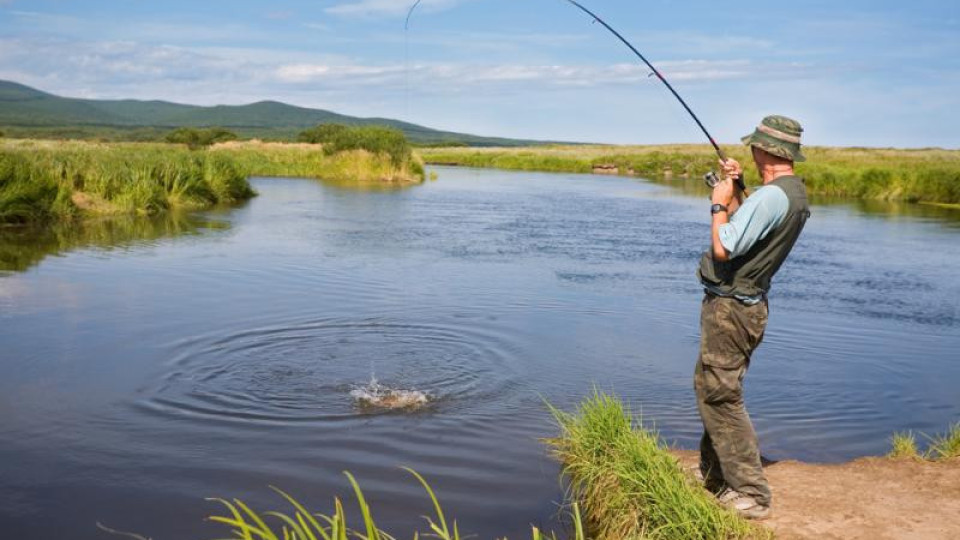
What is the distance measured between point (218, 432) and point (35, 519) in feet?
4.78

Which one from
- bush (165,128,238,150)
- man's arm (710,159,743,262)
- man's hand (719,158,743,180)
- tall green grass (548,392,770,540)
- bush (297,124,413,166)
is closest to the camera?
tall green grass (548,392,770,540)

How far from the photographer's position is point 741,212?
163 inches

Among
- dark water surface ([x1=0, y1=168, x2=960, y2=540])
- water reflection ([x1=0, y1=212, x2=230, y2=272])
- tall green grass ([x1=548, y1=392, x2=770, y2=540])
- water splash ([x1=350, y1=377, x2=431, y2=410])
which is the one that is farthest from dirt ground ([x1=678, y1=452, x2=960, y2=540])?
water reflection ([x1=0, y1=212, x2=230, y2=272])

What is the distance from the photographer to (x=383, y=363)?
26.1ft

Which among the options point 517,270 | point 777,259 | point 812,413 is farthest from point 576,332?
point 777,259

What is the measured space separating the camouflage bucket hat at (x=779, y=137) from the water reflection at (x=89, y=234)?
1041 cm

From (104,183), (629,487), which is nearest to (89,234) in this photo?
(104,183)

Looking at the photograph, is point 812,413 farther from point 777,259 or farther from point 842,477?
point 777,259

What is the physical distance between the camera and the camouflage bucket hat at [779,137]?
14.1ft

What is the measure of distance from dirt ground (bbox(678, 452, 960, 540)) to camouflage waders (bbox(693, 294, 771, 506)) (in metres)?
0.22

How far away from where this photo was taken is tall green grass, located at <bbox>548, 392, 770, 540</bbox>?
4.09 m

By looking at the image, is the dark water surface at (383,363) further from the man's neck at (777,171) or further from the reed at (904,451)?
the man's neck at (777,171)

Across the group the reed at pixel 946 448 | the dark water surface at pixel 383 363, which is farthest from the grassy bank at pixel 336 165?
the reed at pixel 946 448

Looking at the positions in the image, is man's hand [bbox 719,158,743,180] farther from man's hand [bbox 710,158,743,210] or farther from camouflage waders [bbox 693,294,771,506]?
camouflage waders [bbox 693,294,771,506]
